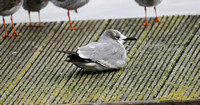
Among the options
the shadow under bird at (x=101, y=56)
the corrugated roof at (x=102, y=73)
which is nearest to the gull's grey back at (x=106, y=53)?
the shadow under bird at (x=101, y=56)

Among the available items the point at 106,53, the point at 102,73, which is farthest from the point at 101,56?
the point at 102,73

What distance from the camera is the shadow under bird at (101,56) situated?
683cm

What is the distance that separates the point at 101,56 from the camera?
275 inches

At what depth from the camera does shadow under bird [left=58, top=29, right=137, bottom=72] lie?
683 centimetres

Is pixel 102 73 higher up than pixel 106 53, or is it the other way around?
pixel 106 53

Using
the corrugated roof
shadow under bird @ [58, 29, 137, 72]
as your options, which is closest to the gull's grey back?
shadow under bird @ [58, 29, 137, 72]

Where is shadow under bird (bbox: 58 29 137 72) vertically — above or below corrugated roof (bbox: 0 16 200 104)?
above

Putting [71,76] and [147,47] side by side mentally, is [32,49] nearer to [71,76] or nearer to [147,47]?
[71,76]

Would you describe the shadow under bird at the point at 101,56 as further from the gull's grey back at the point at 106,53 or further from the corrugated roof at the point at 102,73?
the corrugated roof at the point at 102,73

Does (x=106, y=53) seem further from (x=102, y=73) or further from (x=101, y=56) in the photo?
(x=102, y=73)

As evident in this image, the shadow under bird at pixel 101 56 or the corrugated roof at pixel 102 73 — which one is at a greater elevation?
the shadow under bird at pixel 101 56

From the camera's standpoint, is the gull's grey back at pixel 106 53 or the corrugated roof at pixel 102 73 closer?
the corrugated roof at pixel 102 73

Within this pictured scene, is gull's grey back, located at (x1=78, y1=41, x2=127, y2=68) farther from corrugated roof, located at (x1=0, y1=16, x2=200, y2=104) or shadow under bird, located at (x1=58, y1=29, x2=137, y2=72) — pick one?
corrugated roof, located at (x1=0, y1=16, x2=200, y2=104)

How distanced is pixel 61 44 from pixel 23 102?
1.75 m
